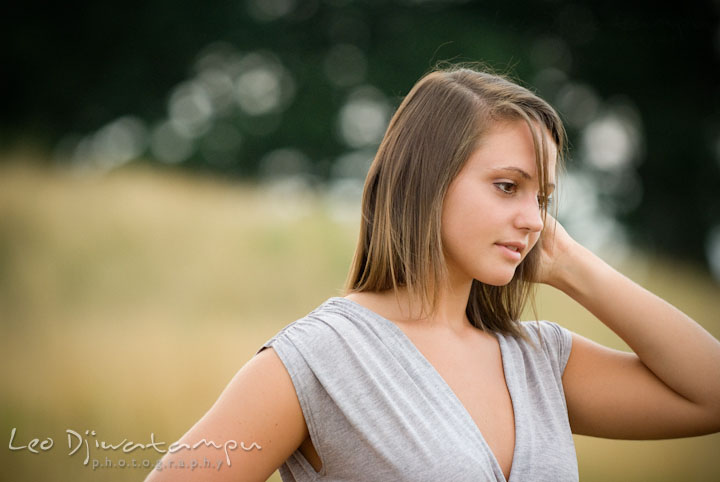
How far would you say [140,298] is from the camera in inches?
97.3

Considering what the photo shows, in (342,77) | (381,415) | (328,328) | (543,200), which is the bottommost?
(381,415)

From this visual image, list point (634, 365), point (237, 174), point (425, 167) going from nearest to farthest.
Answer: point (425, 167)
point (634, 365)
point (237, 174)

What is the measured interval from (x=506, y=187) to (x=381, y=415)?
474 mm

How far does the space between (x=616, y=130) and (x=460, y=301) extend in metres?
2.22

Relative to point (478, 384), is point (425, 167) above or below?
above

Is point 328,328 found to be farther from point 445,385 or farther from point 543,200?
point 543,200

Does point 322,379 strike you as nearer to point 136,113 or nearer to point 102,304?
point 102,304

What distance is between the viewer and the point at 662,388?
4.67 feet

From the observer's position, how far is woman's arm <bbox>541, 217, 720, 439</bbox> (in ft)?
4.59

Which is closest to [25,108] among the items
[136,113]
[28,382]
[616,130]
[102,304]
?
[136,113]

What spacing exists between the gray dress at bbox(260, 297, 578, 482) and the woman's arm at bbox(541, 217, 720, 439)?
24 centimetres

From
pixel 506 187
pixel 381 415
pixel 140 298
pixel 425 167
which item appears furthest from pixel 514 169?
pixel 140 298

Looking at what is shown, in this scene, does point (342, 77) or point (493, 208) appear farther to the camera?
point (342, 77)

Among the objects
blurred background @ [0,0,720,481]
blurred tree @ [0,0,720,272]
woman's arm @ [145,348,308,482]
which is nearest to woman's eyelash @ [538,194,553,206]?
woman's arm @ [145,348,308,482]
